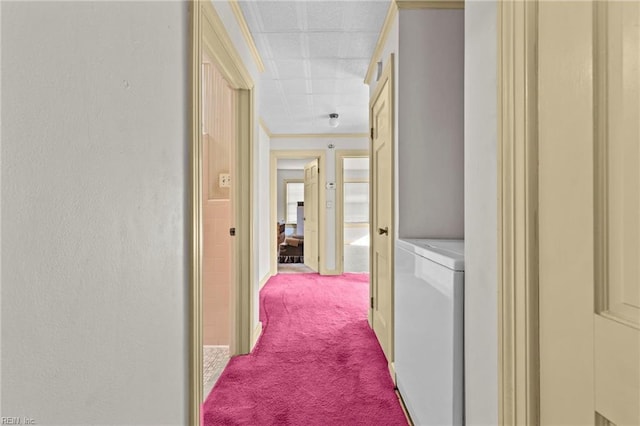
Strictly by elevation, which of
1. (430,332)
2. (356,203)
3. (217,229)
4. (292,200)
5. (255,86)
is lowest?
(430,332)

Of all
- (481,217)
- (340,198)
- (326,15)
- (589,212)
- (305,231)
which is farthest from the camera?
(305,231)

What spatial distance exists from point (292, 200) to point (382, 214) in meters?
8.23

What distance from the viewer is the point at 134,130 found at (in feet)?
3.01

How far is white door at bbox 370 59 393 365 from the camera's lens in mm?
2209

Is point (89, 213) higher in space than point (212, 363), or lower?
higher

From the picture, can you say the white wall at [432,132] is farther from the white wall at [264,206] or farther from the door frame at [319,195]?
the door frame at [319,195]

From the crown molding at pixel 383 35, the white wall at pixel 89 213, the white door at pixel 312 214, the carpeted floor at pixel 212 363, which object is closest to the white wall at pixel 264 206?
the white door at pixel 312 214

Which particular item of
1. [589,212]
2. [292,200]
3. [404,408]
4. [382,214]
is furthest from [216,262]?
[292,200]

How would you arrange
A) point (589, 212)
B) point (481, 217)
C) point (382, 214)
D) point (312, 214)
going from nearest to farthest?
point (589, 212), point (481, 217), point (382, 214), point (312, 214)

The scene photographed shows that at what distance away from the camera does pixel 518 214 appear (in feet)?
2.42

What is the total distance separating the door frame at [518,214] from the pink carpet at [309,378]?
1.13 meters

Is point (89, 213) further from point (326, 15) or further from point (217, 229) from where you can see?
point (326, 15)

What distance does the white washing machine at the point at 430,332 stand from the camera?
109cm

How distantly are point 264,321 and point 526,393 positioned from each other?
2.74 m
